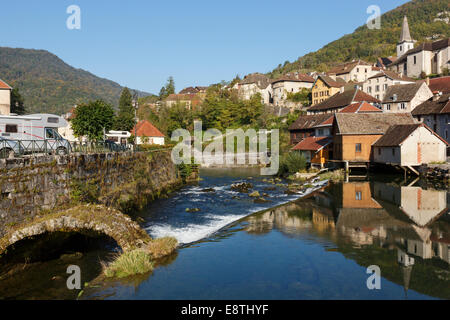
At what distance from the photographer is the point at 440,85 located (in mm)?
62750

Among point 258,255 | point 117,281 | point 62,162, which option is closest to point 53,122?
point 62,162

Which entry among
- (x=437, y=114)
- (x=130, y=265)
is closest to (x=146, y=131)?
(x=437, y=114)

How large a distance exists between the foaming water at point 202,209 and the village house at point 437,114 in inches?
1039

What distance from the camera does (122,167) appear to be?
75.0 ft

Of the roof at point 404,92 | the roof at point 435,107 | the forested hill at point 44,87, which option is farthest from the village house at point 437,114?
the forested hill at point 44,87

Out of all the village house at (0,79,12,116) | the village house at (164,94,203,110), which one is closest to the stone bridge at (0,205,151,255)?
the village house at (0,79,12,116)

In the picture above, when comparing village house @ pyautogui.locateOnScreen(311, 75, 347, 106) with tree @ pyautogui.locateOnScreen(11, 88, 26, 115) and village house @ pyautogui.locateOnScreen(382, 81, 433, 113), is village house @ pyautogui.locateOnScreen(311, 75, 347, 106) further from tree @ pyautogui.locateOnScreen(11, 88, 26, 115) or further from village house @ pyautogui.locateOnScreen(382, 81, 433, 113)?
tree @ pyautogui.locateOnScreen(11, 88, 26, 115)

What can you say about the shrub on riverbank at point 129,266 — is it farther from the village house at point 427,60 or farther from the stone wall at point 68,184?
the village house at point 427,60

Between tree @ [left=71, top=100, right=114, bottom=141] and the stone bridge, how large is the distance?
18.7 meters

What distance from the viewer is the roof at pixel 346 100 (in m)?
63.2

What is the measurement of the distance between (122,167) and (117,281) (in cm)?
1232

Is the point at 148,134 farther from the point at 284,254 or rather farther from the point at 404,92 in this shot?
the point at 284,254

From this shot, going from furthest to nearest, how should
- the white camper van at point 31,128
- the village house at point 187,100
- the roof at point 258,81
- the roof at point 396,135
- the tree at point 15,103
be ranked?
the roof at point 258,81, the village house at point 187,100, the tree at point 15,103, the roof at point 396,135, the white camper van at point 31,128

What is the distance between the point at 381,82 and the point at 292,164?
166 ft
